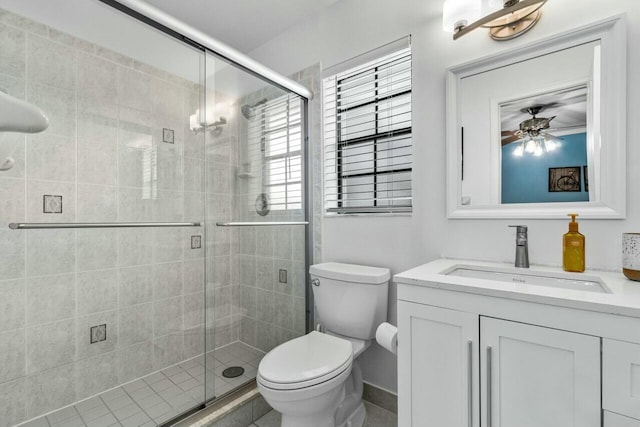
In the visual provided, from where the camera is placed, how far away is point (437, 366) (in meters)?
0.99

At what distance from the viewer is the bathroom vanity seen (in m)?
0.74

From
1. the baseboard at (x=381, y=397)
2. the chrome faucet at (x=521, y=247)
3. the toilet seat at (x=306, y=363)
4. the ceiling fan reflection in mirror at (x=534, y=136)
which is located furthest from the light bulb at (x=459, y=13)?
the baseboard at (x=381, y=397)

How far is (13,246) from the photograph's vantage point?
1453 mm

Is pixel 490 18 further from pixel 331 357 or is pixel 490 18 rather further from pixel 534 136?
pixel 331 357

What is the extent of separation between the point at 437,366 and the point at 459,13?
4.60 ft

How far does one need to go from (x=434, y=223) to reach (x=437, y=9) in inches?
41.1

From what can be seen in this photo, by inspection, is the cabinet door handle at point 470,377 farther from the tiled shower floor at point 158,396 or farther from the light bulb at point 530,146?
the tiled shower floor at point 158,396

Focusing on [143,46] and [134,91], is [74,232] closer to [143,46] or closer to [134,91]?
[134,91]

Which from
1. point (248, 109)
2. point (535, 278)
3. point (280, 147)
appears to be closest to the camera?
point (535, 278)

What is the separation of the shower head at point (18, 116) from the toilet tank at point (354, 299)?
1.27 metres

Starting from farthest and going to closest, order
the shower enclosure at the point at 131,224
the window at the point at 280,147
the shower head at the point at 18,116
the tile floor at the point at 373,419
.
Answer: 1. the window at the point at 280,147
2. the tile floor at the point at 373,419
3. the shower enclosure at the point at 131,224
4. the shower head at the point at 18,116

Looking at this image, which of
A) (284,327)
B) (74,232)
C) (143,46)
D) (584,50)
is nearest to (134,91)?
(143,46)

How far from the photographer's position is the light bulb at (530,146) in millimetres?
1229

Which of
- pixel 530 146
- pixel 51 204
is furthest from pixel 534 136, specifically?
pixel 51 204
